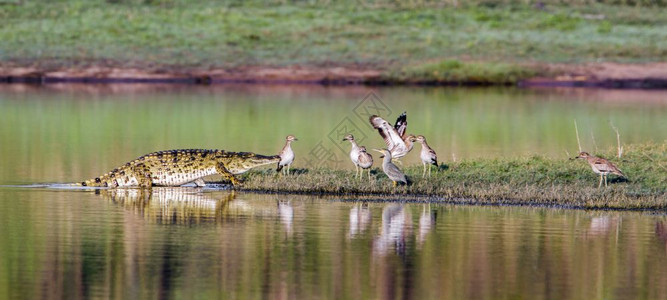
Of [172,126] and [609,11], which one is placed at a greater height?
[609,11]

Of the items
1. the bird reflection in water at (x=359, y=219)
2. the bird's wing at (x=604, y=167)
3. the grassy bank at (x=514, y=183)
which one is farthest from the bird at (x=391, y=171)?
the bird's wing at (x=604, y=167)

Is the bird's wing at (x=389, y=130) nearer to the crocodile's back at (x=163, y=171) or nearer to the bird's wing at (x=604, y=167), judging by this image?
the crocodile's back at (x=163, y=171)

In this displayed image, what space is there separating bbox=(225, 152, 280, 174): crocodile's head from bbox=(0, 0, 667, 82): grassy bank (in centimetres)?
3672

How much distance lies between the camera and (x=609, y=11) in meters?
77.9

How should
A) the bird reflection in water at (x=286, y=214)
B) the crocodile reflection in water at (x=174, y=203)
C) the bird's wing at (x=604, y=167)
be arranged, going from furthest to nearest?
the bird's wing at (x=604, y=167) → the crocodile reflection in water at (x=174, y=203) → the bird reflection in water at (x=286, y=214)

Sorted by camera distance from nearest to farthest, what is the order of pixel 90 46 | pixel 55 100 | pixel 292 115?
pixel 292 115 < pixel 55 100 < pixel 90 46

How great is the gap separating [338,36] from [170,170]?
44255 millimetres

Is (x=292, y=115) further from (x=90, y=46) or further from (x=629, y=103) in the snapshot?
(x=90, y=46)

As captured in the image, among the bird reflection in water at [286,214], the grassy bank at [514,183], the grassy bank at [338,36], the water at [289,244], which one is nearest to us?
the water at [289,244]

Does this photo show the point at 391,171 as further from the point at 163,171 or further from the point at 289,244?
the point at 289,244

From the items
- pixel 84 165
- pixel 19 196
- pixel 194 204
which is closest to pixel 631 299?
pixel 194 204

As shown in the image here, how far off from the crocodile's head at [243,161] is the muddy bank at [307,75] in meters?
36.7

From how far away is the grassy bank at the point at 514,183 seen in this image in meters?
21.7

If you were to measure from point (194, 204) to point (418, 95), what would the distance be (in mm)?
34722
